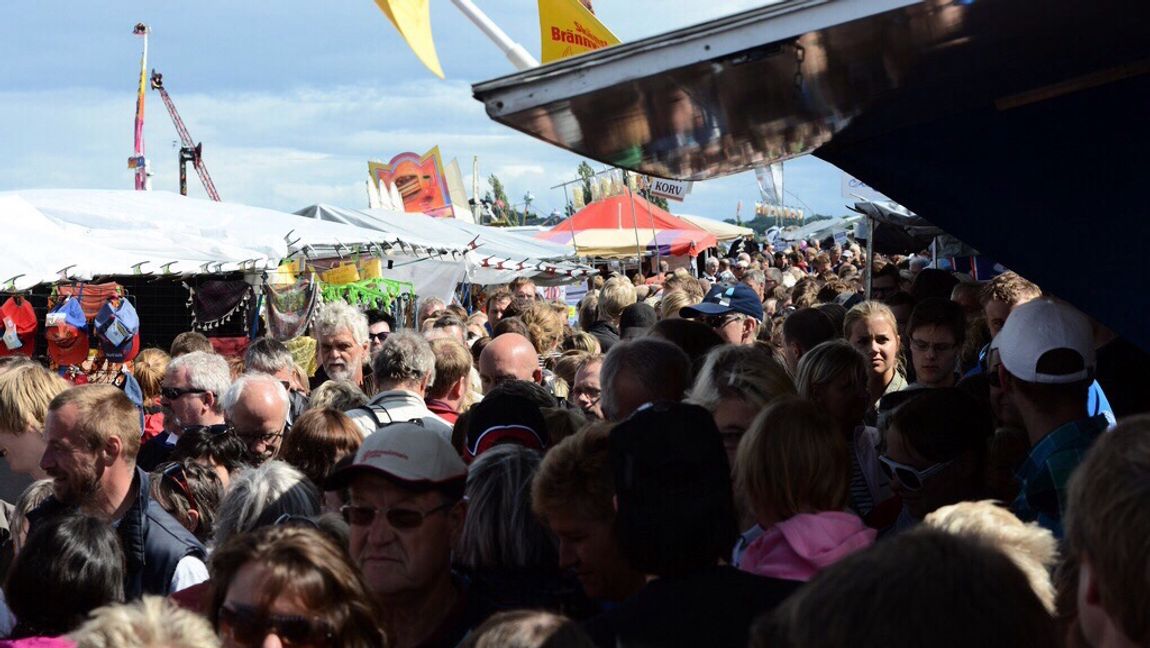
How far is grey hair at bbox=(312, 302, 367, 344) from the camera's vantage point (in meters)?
7.62

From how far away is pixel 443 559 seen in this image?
320cm

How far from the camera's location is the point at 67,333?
1205 cm

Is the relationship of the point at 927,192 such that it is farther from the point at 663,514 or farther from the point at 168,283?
the point at 168,283

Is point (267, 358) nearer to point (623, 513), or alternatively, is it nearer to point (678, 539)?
point (623, 513)

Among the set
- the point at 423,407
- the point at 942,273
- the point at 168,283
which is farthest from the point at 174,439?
the point at 168,283

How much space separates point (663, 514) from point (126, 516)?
7.70 ft

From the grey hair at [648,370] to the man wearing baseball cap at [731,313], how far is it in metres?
3.07

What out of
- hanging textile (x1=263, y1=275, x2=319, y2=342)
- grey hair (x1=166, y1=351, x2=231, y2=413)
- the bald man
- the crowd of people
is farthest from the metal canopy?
hanging textile (x1=263, y1=275, x2=319, y2=342)

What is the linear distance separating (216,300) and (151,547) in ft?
33.0

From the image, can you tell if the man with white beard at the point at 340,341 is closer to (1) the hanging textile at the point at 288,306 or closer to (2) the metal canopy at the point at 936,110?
(2) the metal canopy at the point at 936,110

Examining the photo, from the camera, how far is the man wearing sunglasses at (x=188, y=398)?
608cm

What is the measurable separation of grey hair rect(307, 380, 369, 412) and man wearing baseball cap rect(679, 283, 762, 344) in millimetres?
2484

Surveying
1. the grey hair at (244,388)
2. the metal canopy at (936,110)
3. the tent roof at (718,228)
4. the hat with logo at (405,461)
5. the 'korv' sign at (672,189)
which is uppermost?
the metal canopy at (936,110)

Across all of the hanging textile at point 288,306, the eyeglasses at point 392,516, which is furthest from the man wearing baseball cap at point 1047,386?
the hanging textile at point 288,306
